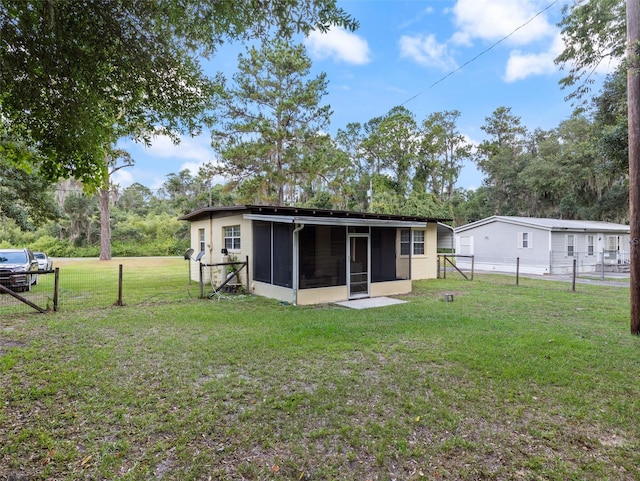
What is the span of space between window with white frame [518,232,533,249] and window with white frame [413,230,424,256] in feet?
23.3

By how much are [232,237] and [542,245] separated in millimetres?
15124

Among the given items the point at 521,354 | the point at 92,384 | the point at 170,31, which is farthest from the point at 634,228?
the point at 92,384

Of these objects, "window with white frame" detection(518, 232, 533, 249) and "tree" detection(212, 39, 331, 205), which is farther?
"tree" detection(212, 39, 331, 205)

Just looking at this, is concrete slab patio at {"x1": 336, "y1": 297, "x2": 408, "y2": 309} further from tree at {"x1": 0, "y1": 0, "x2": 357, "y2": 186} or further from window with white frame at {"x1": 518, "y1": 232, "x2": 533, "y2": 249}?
window with white frame at {"x1": 518, "y1": 232, "x2": 533, "y2": 249}

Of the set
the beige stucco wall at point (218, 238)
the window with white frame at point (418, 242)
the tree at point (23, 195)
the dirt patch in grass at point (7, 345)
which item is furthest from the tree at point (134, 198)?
the dirt patch in grass at point (7, 345)

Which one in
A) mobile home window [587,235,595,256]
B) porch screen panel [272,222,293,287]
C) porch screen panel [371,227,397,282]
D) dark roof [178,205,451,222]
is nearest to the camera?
porch screen panel [272,222,293,287]

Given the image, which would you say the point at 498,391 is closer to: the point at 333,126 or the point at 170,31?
the point at 170,31

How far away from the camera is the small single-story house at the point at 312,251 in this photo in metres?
8.78

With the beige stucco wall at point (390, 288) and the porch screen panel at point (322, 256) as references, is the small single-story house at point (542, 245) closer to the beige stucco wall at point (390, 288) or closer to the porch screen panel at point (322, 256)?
the beige stucco wall at point (390, 288)

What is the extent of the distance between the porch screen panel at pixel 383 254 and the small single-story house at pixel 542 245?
10.1m

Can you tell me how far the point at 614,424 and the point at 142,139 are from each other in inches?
223

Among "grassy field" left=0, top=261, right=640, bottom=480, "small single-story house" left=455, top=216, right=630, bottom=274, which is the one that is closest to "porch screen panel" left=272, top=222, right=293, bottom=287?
"grassy field" left=0, top=261, right=640, bottom=480

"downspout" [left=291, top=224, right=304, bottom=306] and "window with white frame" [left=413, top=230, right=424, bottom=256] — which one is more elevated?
"window with white frame" [left=413, top=230, right=424, bottom=256]

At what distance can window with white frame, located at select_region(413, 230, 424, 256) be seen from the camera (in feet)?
47.0
